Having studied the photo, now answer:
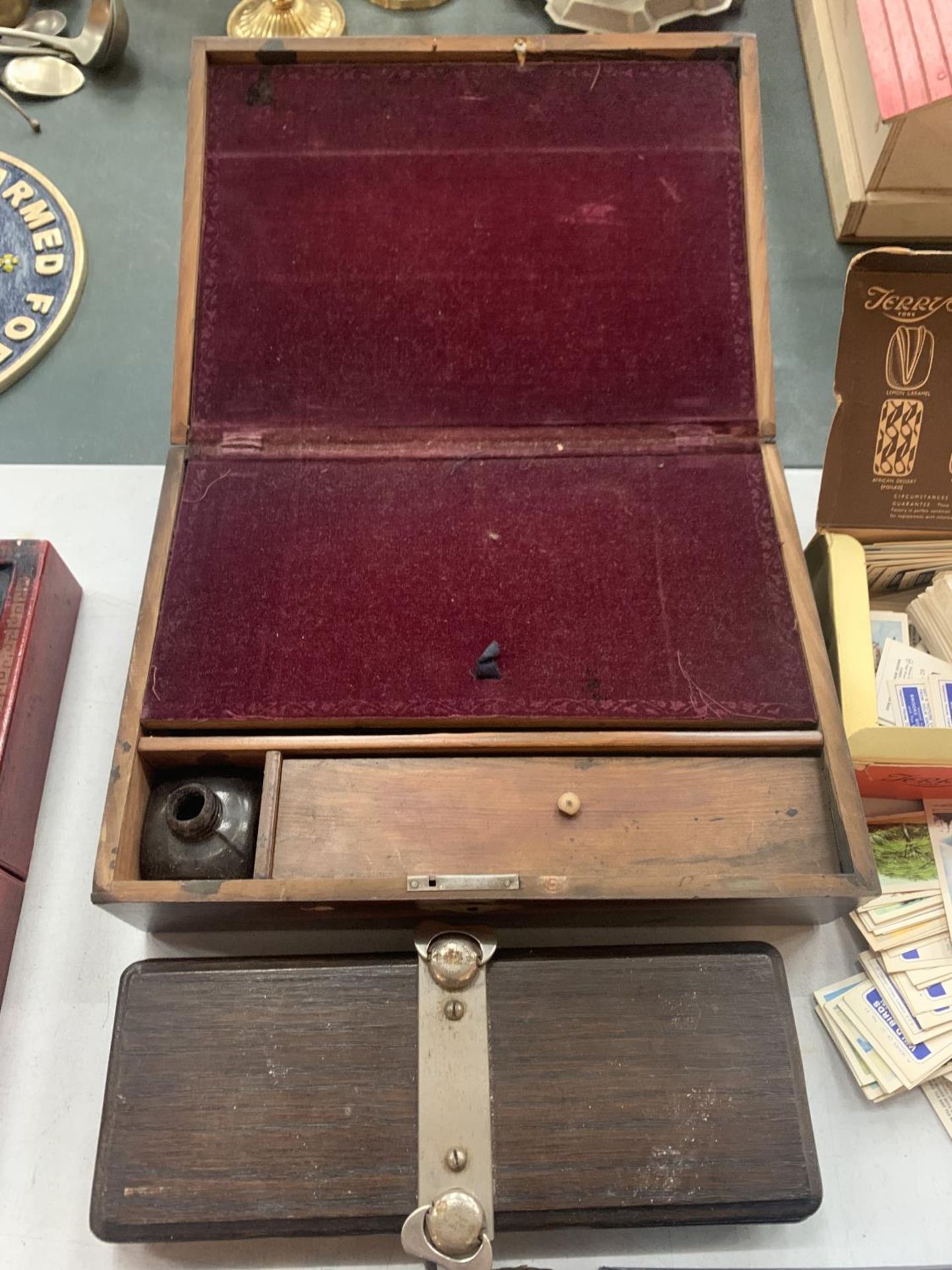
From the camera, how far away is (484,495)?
1570 millimetres

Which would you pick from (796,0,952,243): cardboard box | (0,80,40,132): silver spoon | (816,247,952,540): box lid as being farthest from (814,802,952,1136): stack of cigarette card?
(0,80,40,132): silver spoon

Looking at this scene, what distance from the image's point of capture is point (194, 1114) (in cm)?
120

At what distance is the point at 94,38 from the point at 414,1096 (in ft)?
8.43

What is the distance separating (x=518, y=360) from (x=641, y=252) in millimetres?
277

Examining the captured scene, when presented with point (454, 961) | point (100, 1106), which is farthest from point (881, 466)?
A: point (100, 1106)

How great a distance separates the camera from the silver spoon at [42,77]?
2.45 m

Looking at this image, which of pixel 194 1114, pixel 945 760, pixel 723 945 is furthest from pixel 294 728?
pixel 945 760

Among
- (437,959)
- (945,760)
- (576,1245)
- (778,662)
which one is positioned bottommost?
(576,1245)

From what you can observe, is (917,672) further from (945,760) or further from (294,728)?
(294,728)

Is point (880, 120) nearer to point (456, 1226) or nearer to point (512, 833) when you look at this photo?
point (512, 833)

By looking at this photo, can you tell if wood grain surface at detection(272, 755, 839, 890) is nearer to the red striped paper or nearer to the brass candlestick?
the red striped paper

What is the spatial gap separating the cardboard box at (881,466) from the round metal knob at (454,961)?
1.99 feet

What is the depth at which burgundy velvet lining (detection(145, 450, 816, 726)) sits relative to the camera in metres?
1.39

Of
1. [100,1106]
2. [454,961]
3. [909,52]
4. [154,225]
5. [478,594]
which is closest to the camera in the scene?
[454,961]
